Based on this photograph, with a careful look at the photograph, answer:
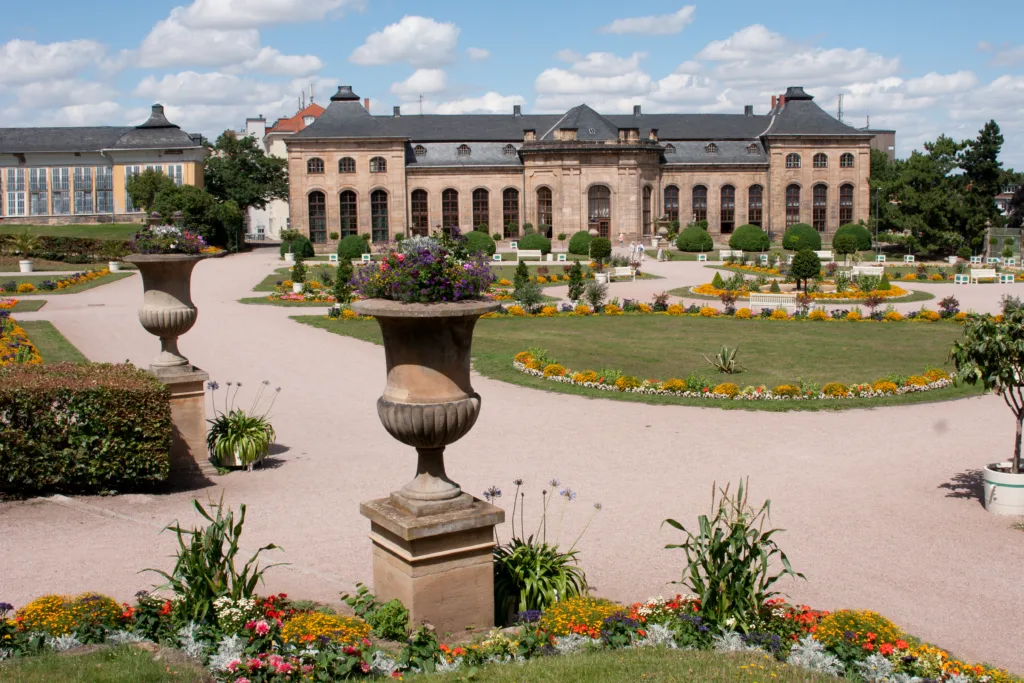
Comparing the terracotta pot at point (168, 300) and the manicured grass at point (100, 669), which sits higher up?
the terracotta pot at point (168, 300)

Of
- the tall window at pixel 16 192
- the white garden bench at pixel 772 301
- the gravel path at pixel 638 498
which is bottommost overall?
the gravel path at pixel 638 498

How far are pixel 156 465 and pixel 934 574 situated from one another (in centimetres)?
715

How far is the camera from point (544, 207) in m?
59.8

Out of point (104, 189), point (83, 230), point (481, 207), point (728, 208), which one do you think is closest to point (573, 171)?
point (481, 207)

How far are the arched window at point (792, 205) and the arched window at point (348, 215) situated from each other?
26.5 m

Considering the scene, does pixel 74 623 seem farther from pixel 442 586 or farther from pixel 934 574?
pixel 934 574

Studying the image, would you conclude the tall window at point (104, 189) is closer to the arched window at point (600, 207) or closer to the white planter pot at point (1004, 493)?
the arched window at point (600, 207)

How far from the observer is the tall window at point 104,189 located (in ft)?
206

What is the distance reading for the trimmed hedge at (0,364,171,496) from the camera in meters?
9.27

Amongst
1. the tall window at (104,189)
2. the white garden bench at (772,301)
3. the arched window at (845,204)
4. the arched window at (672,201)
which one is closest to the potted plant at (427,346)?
the white garden bench at (772,301)

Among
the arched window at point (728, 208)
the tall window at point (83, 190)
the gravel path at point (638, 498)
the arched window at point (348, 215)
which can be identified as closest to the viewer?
the gravel path at point (638, 498)

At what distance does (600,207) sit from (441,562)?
5376 cm

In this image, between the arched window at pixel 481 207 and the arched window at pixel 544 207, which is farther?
the arched window at pixel 481 207

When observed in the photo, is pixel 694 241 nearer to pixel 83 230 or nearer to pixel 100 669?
pixel 83 230
